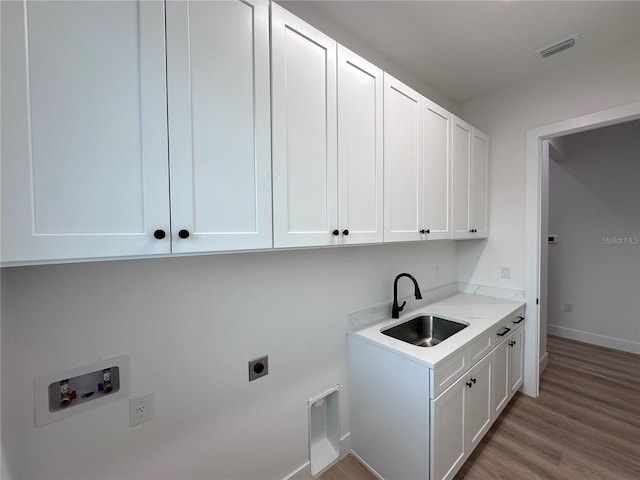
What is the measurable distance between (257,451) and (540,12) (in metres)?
2.95

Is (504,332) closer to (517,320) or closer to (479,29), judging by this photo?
(517,320)

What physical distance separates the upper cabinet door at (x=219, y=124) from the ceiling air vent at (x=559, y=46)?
2.14m

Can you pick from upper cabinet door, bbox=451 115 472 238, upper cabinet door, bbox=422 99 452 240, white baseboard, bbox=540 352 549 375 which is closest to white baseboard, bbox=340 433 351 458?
upper cabinet door, bbox=422 99 452 240

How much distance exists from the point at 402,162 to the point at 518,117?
1637 millimetres

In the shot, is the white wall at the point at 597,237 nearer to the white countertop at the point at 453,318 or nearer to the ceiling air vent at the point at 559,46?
the ceiling air vent at the point at 559,46

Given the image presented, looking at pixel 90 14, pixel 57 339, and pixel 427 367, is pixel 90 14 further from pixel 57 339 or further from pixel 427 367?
pixel 427 367

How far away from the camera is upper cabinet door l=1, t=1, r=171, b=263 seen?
1.93ft

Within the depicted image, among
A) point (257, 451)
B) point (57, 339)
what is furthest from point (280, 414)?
point (57, 339)

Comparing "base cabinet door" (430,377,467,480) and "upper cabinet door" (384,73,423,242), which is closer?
"base cabinet door" (430,377,467,480)

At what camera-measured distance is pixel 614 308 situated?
3.25 meters

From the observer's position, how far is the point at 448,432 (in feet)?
4.64

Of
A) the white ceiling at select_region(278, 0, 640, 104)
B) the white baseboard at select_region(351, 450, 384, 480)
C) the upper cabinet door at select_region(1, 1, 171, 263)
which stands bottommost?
the white baseboard at select_region(351, 450, 384, 480)

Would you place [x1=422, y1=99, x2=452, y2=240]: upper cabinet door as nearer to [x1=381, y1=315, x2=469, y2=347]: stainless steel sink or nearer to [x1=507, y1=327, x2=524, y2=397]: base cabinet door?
[x1=381, y1=315, x2=469, y2=347]: stainless steel sink

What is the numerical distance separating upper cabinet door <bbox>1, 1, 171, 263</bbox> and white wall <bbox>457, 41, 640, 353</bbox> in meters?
2.77
